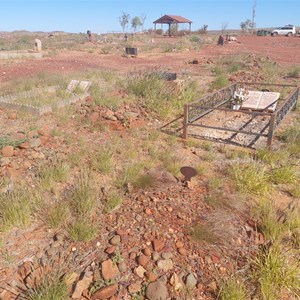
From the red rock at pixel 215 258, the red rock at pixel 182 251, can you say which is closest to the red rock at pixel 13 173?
the red rock at pixel 182 251

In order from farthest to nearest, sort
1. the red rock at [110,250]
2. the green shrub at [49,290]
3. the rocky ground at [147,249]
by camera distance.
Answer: the red rock at [110,250] < the rocky ground at [147,249] < the green shrub at [49,290]

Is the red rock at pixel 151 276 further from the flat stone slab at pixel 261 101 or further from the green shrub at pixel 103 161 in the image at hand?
the flat stone slab at pixel 261 101

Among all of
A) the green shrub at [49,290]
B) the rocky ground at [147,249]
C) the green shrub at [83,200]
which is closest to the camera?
the green shrub at [49,290]

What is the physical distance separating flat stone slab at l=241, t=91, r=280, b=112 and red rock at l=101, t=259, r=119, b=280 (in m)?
6.19

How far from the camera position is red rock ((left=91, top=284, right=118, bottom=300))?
2201 mm

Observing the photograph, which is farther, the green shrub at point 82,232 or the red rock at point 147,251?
the green shrub at point 82,232

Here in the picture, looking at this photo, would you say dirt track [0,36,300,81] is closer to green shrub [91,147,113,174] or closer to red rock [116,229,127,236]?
green shrub [91,147,113,174]

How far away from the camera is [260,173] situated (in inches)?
150

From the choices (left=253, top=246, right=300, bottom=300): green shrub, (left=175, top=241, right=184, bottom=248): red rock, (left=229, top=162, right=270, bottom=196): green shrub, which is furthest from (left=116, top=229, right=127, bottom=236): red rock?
(left=229, top=162, right=270, bottom=196): green shrub

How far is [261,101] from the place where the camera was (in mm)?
7535

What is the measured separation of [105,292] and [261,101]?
267 inches

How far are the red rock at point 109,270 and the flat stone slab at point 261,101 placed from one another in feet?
20.3

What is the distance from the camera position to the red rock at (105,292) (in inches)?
86.7

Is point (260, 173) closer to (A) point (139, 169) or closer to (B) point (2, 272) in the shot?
(A) point (139, 169)
